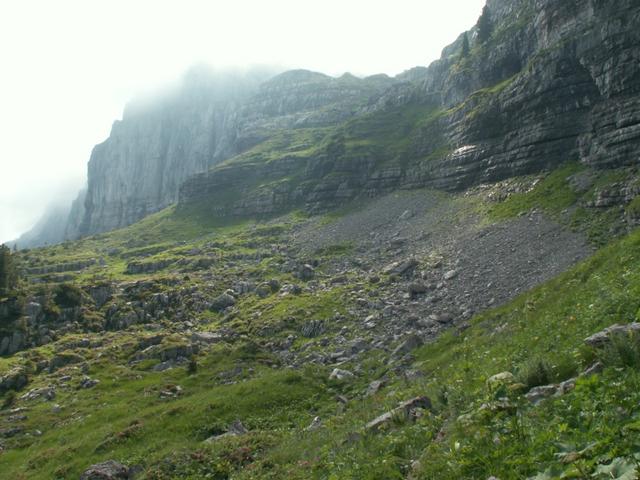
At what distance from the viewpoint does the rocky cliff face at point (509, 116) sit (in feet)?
236

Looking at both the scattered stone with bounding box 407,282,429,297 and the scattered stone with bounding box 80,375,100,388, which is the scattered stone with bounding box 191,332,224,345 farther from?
the scattered stone with bounding box 407,282,429,297

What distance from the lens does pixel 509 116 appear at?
95500 millimetres

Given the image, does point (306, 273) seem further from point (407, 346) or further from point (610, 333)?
point (610, 333)

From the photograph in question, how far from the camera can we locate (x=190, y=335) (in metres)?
56.8

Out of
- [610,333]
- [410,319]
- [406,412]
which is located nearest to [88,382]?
[410,319]

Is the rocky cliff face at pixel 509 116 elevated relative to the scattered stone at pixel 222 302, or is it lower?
elevated

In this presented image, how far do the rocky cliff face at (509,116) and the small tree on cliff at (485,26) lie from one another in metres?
4.71

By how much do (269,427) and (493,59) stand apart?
121 metres

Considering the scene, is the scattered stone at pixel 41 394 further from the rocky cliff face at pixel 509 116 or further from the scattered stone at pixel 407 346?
the rocky cliff face at pixel 509 116

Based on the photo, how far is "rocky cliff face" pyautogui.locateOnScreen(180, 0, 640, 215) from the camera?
7200cm

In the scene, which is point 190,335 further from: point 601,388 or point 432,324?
point 601,388

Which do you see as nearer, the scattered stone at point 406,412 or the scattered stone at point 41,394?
the scattered stone at point 406,412

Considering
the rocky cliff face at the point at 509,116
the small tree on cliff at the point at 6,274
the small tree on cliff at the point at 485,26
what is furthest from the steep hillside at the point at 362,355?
the small tree on cliff at the point at 485,26

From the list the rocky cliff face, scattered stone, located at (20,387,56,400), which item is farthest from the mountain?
the rocky cliff face
